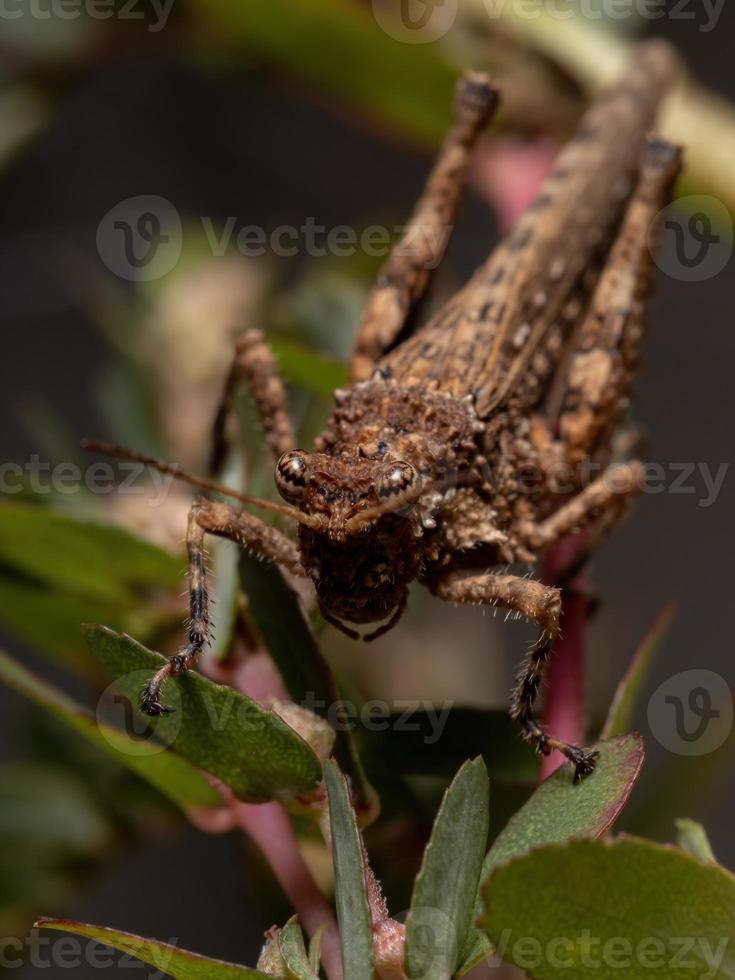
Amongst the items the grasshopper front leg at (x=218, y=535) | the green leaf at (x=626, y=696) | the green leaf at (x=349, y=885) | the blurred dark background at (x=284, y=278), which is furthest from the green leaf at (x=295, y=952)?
the blurred dark background at (x=284, y=278)

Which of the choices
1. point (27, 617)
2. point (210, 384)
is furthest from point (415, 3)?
point (27, 617)

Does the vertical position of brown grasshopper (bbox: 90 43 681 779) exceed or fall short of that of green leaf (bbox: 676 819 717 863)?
it exceeds it

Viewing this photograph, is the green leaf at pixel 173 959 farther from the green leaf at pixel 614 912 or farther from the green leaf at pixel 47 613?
the green leaf at pixel 47 613

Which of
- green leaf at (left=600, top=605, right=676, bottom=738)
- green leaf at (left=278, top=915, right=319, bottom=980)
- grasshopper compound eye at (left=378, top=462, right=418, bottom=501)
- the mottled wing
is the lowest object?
green leaf at (left=278, top=915, right=319, bottom=980)

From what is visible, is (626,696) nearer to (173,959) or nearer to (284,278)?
(173,959)

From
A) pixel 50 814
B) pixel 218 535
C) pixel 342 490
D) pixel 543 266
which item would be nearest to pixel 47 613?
pixel 218 535

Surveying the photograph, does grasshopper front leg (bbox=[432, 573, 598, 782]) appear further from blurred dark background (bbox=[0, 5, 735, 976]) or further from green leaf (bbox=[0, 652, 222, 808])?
blurred dark background (bbox=[0, 5, 735, 976])

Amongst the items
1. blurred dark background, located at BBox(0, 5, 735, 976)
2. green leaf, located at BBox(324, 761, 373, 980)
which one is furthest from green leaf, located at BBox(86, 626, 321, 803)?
blurred dark background, located at BBox(0, 5, 735, 976)
